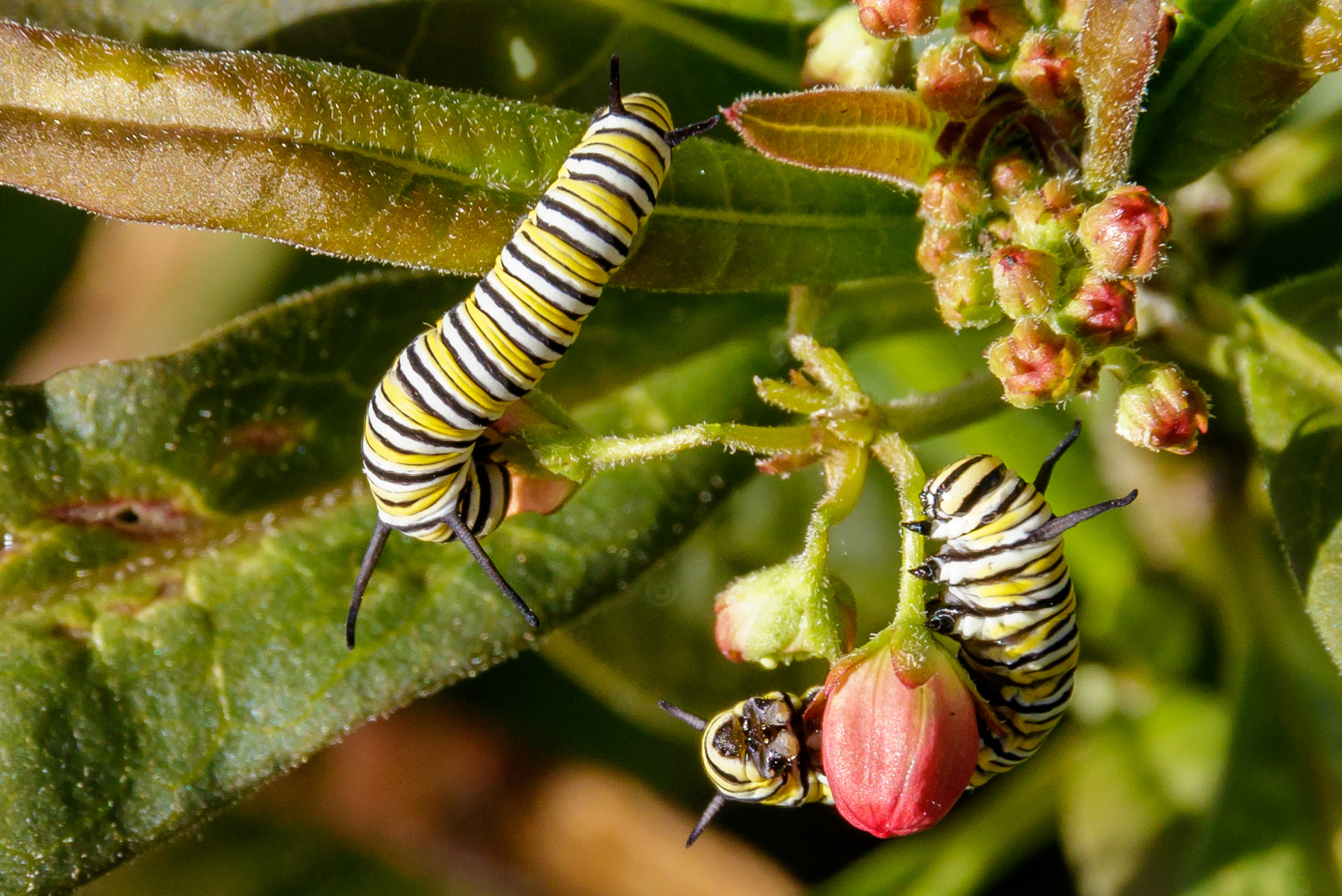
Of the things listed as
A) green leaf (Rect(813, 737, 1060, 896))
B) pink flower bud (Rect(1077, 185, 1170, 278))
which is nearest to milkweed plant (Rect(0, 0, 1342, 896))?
pink flower bud (Rect(1077, 185, 1170, 278))

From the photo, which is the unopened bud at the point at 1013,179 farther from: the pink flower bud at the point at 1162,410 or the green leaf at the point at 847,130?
the pink flower bud at the point at 1162,410

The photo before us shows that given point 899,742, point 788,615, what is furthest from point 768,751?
point 899,742

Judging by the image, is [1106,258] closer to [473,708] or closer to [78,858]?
[78,858]

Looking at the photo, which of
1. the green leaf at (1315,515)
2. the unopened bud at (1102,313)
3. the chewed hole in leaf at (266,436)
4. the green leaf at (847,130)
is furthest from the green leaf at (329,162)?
the green leaf at (1315,515)

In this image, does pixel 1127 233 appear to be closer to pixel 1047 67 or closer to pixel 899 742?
pixel 1047 67

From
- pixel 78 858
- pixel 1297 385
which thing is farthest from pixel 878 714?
pixel 78 858

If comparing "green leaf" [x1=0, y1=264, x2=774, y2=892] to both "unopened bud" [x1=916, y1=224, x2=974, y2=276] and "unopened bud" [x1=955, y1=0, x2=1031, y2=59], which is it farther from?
"unopened bud" [x1=955, y1=0, x2=1031, y2=59]
